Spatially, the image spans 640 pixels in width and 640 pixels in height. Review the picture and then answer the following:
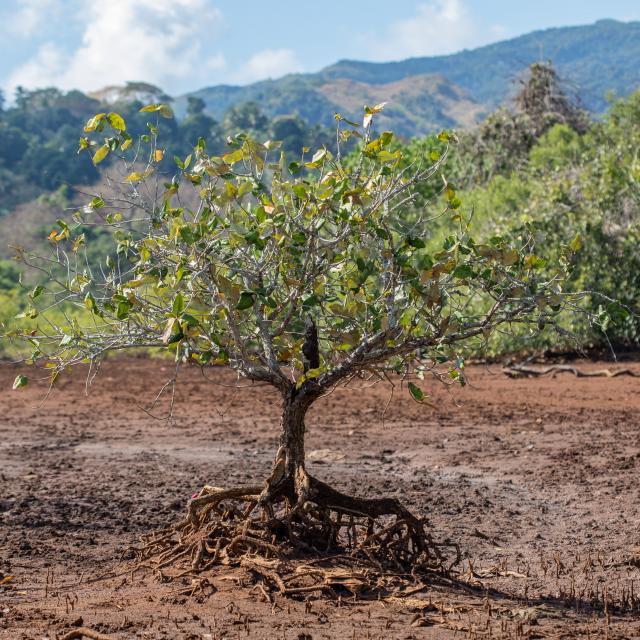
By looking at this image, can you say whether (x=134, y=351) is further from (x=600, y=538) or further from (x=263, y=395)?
(x=600, y=538)

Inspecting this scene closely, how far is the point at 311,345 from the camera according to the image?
5203mm

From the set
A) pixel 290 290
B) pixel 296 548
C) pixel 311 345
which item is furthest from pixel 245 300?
pixel 296 548

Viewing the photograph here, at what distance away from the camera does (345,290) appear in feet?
16.6

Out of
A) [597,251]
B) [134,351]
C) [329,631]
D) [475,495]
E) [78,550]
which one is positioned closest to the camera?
[329,631]

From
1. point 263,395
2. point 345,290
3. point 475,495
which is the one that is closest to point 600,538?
point 475,495

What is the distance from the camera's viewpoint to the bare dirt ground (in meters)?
4.43

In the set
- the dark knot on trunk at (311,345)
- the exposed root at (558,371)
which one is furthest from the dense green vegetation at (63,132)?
the dark knot on trunk at (311,345)

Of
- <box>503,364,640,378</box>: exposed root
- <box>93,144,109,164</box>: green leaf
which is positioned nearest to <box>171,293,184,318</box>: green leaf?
<box>93,144,109,164</box>: green leaf

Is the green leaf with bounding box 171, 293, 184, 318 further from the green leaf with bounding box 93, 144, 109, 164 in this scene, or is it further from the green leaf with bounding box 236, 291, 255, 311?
A: the green leaf with bounding box 93, 144, 109, 164

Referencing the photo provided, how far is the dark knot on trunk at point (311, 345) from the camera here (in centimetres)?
519

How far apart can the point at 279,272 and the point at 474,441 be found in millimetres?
5428

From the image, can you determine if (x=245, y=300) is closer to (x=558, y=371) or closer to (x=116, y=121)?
(x=116, y=121)

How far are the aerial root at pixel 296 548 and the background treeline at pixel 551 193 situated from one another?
1.21 metres

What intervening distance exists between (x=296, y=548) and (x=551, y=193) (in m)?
12.9
